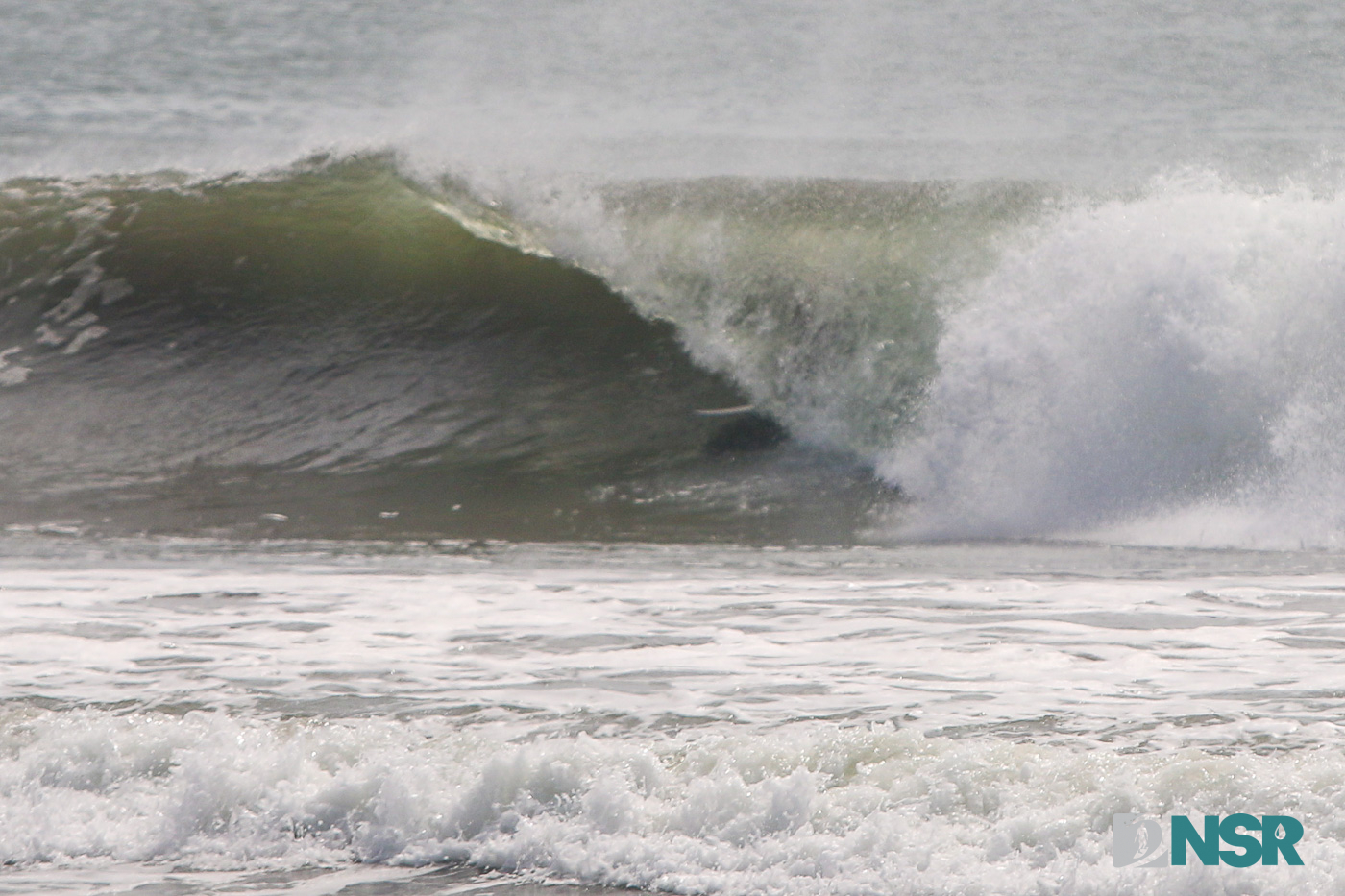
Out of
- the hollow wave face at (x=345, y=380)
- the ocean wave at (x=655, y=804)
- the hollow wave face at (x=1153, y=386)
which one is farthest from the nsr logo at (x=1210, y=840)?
the hollow wave face at (x=345, y=380)

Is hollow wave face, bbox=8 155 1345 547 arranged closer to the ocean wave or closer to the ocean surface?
the ocean surface

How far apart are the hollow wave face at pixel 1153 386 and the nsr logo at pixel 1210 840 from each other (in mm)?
3077

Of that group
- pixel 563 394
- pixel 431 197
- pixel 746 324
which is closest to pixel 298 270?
pixel 431 197

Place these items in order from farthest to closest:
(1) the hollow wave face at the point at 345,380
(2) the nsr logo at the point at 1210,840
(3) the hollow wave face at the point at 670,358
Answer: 1. (1) the hollow wave face at the point at 345,380
2. (3) the hollow wave face at the point at 670,358
3. (2) the nsr logo at the point at 1210,840

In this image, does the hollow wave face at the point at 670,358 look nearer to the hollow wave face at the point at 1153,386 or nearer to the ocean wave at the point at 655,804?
the hollow wave face at the point at 1153,386

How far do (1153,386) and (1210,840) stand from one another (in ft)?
13.2

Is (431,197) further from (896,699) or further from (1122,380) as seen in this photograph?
(896,699)

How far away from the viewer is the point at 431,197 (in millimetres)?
9141

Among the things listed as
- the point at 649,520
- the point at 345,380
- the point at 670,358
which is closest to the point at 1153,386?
the point at 649,520

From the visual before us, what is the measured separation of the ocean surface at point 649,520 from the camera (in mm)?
2885

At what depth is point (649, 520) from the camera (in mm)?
6406

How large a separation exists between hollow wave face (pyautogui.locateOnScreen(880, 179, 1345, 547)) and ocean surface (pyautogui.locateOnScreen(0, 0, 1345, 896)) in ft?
0.07

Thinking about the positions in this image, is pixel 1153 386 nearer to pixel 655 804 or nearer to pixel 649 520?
pixel 649 520

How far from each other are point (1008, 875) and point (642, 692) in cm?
122
